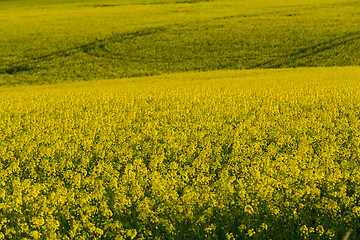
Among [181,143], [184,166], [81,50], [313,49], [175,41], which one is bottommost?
[313,49]

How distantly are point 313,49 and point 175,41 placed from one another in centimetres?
979

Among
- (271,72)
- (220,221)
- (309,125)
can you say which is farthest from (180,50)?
(220,221)

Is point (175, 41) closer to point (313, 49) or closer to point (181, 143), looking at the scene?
point (313, 49)

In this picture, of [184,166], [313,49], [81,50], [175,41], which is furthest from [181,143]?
[175,41]

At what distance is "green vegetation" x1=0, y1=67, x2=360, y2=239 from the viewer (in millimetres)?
4613

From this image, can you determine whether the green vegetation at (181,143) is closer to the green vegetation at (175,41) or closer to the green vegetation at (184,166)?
the green vegetation at (184,166)

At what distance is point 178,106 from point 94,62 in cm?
1721

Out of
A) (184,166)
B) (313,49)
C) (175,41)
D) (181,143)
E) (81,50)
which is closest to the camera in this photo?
(184,166)

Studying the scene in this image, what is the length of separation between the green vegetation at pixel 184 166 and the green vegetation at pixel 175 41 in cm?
1223

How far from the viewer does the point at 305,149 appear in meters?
6.52

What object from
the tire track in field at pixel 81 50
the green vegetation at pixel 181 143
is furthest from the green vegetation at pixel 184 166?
the tire track in field at pixel 81 50

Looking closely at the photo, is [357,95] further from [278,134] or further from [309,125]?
[278,134]

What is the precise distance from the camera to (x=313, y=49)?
28469mm

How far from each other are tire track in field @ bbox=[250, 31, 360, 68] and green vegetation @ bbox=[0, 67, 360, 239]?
11.7 m
